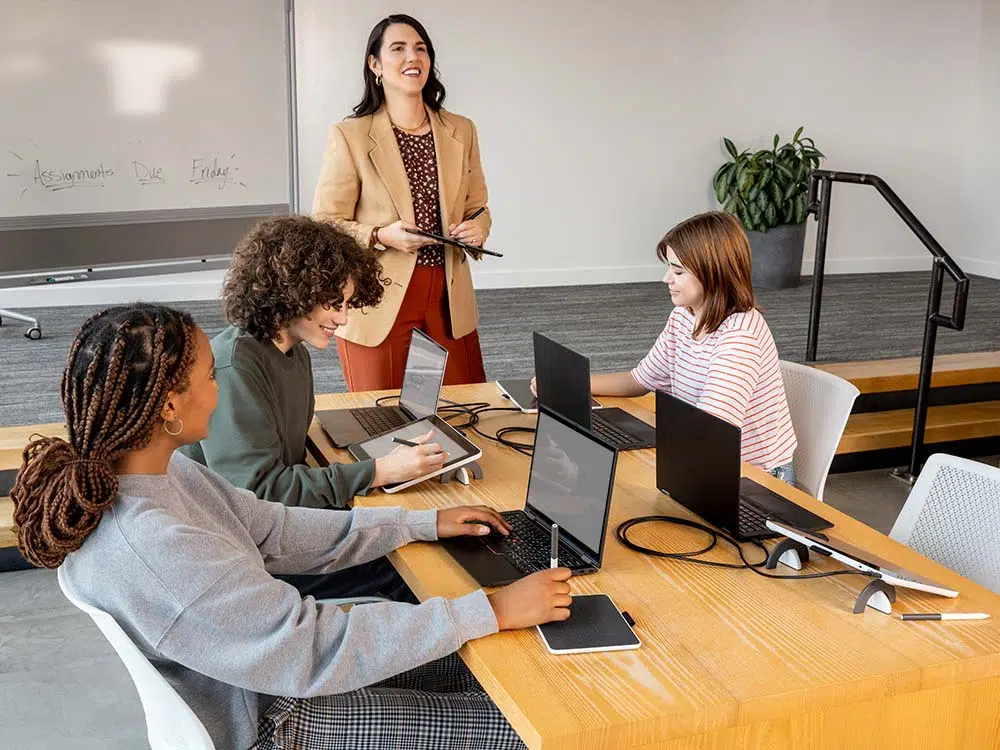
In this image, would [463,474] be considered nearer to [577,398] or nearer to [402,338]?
[577,398]

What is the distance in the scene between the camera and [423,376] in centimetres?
264

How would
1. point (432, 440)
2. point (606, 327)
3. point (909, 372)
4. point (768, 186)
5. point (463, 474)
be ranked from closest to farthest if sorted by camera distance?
point (463, 474), point (432, 440), point (909, 372), point (606, 327), point (768, 186)

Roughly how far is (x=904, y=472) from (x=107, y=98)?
3.43 m

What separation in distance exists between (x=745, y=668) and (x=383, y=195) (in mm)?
2051

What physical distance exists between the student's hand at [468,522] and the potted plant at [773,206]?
19.3 feet

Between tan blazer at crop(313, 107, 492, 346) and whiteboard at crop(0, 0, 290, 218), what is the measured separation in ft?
4.21

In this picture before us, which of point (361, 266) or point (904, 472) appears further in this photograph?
point (904, 472)

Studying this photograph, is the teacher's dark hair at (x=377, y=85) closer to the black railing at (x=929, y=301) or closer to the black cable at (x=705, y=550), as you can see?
the black cable at (x=705, y=550)

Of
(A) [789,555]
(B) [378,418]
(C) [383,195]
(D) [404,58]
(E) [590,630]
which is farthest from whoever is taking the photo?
(C) [383,195]

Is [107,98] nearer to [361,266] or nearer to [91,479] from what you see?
[361,266]

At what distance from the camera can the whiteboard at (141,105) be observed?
3848mm

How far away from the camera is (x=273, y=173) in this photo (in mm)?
4586

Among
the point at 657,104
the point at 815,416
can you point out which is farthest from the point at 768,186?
the point at 815,416

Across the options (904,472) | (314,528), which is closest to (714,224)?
(314,528)
